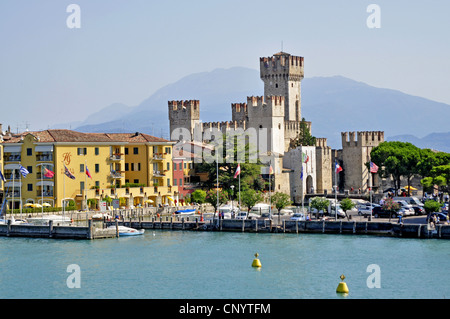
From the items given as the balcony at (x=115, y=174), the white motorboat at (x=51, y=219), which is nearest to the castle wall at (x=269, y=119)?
the balcony at (x=115, y=174)

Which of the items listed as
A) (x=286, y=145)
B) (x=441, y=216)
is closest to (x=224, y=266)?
(x=441, y=216)

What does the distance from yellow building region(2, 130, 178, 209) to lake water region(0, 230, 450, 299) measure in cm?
1261

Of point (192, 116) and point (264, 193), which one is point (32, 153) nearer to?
point (264, 193)

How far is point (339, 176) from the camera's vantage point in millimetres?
94188

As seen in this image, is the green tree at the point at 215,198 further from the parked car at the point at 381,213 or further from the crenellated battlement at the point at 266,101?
the crenellated battlement at the point at 266,101

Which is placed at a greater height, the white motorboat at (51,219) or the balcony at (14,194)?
the balcony at (14,194)

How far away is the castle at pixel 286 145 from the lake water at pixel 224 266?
110ft

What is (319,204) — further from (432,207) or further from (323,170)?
(323,170)

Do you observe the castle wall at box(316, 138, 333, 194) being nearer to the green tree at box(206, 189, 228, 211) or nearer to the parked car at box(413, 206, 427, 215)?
the green tree at box(206, 189, 228, 211)

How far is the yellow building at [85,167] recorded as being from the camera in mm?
66312

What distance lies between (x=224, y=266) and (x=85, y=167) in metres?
27.4

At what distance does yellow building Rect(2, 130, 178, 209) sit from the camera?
218 ft

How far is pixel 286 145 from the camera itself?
9531cm
